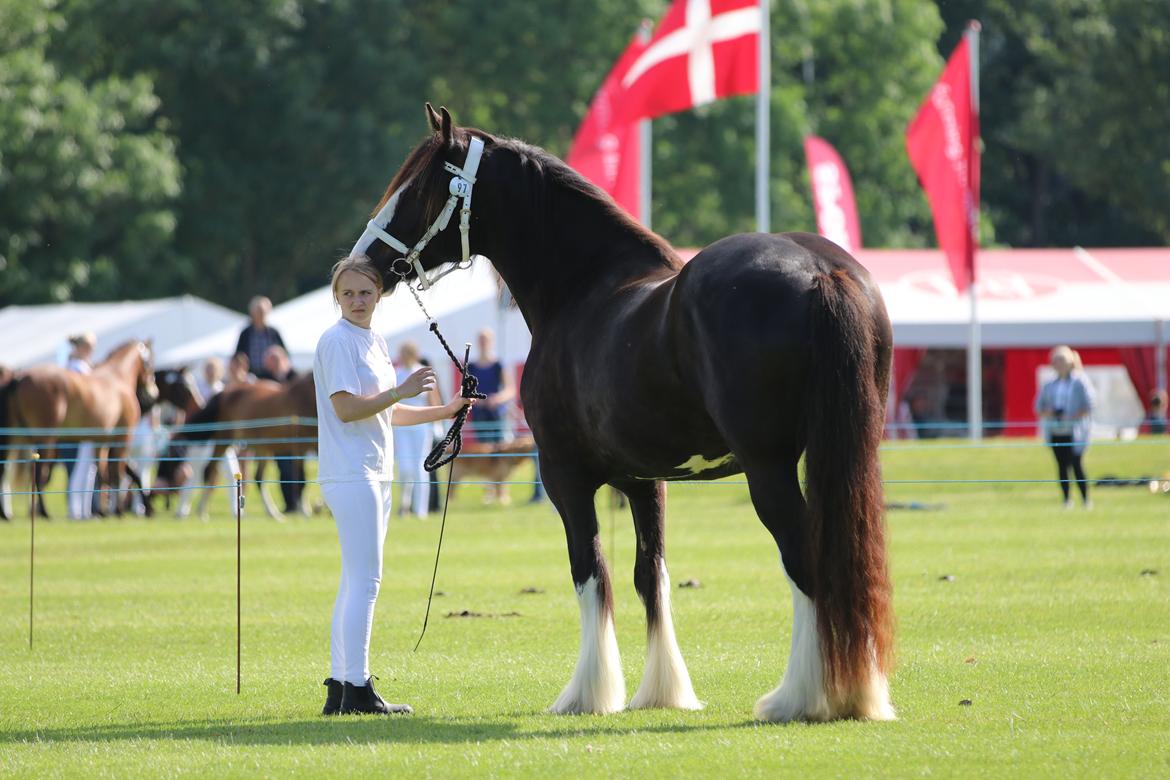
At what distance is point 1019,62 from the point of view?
6462 centimetres

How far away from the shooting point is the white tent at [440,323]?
32719 mm

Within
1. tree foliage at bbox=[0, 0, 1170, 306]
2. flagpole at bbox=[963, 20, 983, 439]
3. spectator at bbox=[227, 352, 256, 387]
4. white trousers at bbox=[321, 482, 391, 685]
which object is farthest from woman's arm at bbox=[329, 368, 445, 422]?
tree foliage at bbox=[0, 0, 1170, 306]

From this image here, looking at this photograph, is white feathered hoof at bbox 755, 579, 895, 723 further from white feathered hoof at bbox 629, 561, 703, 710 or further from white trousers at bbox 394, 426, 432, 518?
white trousers at bbox 394, 426, 432, 518

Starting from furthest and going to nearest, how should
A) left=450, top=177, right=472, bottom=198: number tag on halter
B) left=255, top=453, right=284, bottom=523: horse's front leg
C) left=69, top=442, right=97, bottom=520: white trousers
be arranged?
left=69, top=442, right=97, bottom=520: white trousers
left=255, top=453, right=284, bottom=523: horse's front leg
left=450, top=177, right=472, bottom=198: number tag on halter

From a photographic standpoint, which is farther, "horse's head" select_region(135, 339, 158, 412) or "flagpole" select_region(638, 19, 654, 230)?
"flagpole" select_region(638, 19, 654, 230)

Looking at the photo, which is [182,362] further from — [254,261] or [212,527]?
[254,261]

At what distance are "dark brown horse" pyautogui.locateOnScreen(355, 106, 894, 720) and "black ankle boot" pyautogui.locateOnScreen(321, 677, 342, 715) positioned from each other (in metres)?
1.11

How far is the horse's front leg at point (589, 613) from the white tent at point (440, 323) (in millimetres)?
23544

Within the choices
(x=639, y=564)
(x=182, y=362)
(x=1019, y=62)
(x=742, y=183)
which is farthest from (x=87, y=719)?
(x=1019, y=62)

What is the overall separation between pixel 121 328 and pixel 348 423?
109 feet

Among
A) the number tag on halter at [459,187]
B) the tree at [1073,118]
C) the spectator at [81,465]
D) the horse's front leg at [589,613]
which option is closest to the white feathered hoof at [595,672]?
the horse's front leg at [589,613]

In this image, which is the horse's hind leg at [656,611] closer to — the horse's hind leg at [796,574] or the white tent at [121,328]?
the horse's hind leg at [796,574]

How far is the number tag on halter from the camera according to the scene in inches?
322

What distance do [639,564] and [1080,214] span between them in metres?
60.3
